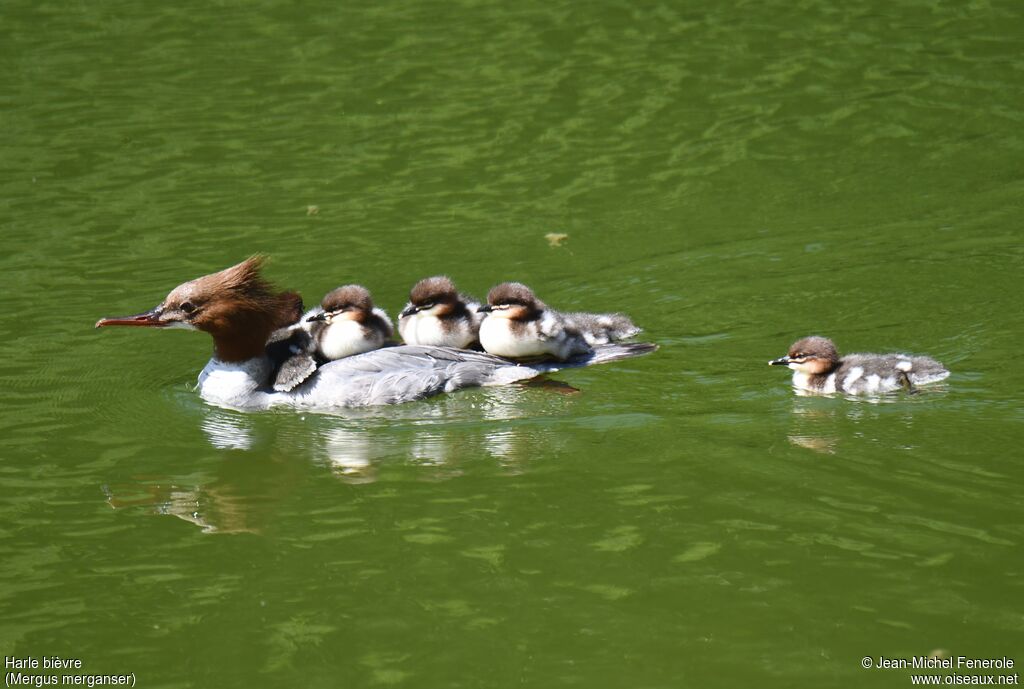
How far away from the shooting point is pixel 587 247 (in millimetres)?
10492

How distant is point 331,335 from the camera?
8227 mm

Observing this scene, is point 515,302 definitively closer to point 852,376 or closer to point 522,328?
point 522,328

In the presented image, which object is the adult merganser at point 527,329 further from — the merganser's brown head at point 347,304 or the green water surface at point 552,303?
the merganser's brown head at point 347,304

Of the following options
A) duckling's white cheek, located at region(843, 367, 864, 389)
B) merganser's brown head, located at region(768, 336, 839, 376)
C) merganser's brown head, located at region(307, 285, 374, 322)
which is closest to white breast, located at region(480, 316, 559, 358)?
merganser's brown head, located at region(307, 285, 374, 322)

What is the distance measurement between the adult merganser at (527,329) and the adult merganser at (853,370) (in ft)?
4.10

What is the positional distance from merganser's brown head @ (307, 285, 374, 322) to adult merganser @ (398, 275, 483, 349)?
0.32m

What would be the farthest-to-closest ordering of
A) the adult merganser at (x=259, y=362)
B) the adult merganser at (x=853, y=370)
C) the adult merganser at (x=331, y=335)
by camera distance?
the adult merganser at (x=331, y=335), the adult merganser at (x=259, y=362), the adult merganser at (x=853, y=370)

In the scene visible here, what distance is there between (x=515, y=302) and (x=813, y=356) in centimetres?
172

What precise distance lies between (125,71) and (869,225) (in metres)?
7.73

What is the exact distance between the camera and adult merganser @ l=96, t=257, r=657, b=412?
7.97m

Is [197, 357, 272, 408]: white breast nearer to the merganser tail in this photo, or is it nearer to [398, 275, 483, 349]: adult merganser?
[398, 275, 483, 349]: adult merganser

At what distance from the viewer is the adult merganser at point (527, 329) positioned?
8281 millimetres

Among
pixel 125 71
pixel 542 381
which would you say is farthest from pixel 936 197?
pixel 125 71

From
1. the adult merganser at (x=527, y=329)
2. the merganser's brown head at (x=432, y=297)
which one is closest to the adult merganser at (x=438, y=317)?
the merganser's brown head at (x=432, y=297)
